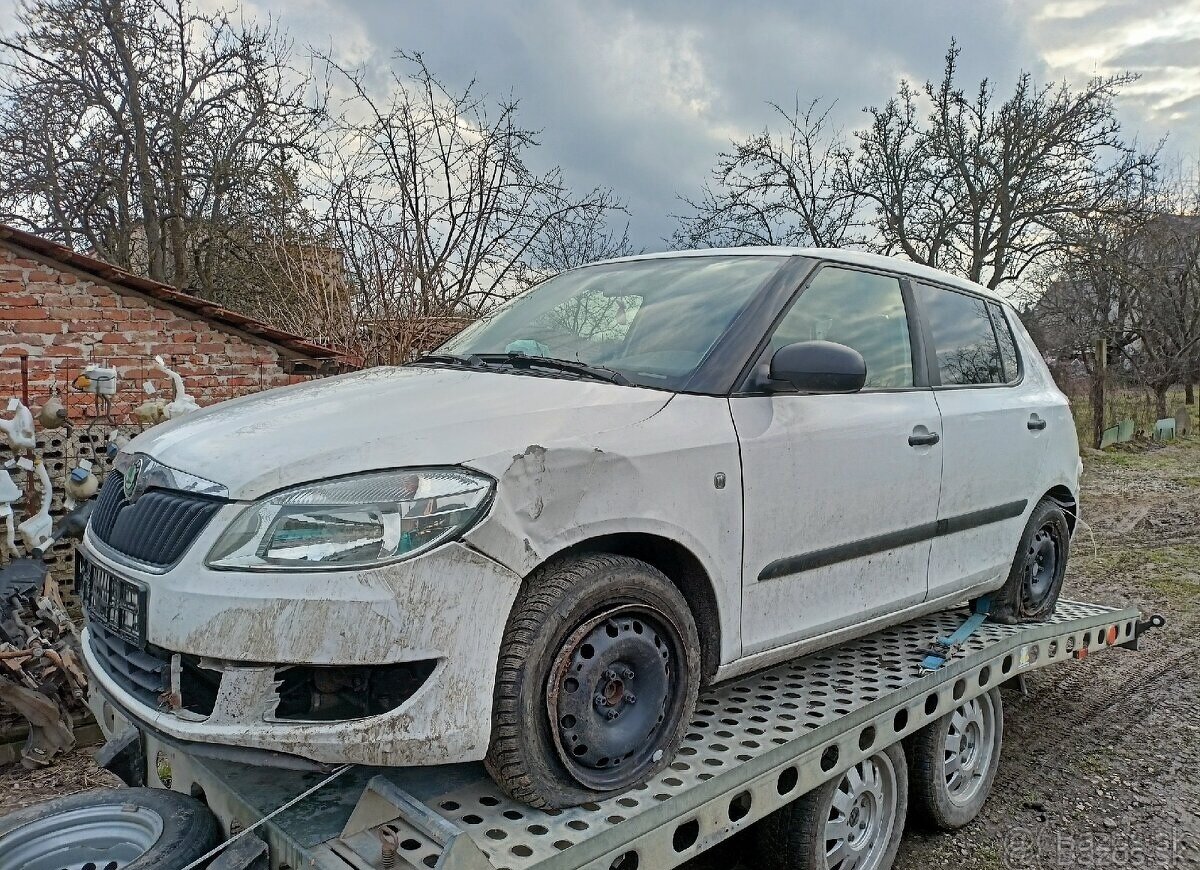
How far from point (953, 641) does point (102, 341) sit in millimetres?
7135

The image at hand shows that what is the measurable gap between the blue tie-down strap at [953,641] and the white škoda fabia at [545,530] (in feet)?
0.62

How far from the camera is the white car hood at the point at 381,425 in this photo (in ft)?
5.82

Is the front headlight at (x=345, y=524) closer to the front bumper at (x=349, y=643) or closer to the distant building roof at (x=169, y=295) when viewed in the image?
the front bumper at (x=349, y=643)

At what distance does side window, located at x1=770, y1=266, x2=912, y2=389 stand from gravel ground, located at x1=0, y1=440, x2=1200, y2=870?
1851 millimetres

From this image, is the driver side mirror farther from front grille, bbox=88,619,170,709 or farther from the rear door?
front grille, bbox=88,619,170,709

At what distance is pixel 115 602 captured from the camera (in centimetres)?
192

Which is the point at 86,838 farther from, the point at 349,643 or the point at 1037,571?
the point at 1037,571

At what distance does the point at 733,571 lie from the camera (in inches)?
90.8

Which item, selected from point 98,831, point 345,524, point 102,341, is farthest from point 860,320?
point 102,341

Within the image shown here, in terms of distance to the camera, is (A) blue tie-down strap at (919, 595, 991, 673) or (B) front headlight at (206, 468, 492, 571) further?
(A) blue tie-down strap at (919, 595, 991, 673)

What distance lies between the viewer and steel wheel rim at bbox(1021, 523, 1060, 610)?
382 cm

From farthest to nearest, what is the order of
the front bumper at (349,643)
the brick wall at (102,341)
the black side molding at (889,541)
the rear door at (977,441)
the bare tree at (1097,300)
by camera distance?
the bare tree at (1097,300) < the brick wall at (102,341) < the rear door at (977,441) < the black side molding at (889,541) < the front bumper at (349,643)

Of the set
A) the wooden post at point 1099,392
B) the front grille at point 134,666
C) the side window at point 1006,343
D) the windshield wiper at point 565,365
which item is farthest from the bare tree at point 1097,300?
the front grille at point 134,666

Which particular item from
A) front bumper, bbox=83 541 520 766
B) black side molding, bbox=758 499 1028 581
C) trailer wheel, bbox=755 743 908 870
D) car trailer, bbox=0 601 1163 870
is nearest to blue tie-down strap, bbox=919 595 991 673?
car trailer, bbox=0 601 1163 870
